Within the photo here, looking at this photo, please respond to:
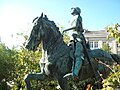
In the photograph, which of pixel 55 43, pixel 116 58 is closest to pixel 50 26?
pixel 55 43

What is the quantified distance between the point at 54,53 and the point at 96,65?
148cm

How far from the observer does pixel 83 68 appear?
9.59 m

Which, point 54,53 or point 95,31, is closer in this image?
point 54,53

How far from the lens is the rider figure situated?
9.15 meters

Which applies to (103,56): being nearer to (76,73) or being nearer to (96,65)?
(96,65)

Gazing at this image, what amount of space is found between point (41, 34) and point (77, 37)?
1.03 meters

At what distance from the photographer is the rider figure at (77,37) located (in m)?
9.15

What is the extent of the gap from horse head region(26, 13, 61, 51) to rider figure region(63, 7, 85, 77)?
51 cm

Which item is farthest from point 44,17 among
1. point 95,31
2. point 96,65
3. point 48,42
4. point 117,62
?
point 95,31

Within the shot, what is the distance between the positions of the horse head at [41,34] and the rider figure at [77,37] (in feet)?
1.66

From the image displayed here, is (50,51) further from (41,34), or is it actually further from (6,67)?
(6,67)

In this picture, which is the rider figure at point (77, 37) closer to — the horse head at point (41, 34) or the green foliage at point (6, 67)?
the horse head at point (41, 34)

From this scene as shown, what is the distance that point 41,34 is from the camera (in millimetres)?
9188

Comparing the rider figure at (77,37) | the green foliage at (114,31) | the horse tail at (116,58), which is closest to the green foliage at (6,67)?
the horse tail at (116,58)
